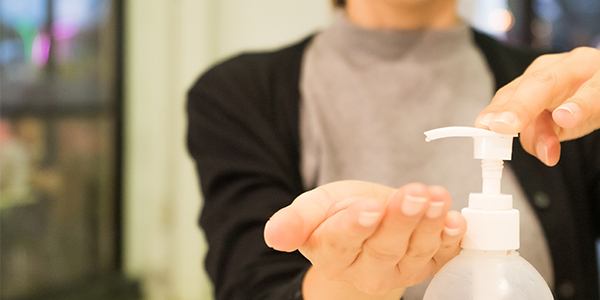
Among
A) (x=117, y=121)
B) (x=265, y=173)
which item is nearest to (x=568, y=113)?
(x=265, y=173)

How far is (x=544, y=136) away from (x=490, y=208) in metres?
0.10

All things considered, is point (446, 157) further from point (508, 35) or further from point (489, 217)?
point (508, 35)

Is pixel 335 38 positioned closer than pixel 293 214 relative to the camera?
No

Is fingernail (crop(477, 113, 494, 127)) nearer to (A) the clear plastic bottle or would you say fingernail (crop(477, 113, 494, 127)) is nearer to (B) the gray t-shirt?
(A) the clear plastic bottle

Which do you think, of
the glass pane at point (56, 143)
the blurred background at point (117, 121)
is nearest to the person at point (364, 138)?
the blurred background at point (117, 121)

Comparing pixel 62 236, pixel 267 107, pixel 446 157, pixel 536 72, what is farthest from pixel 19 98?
pixel 536 72

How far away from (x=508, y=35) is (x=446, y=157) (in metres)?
1.38

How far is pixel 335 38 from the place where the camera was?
2.56ft

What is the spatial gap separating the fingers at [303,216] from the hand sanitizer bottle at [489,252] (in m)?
0.05

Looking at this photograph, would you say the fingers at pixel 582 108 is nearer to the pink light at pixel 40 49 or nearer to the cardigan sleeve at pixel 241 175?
the cardigan sleeve at pixel 241 175

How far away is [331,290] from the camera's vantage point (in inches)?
15.7

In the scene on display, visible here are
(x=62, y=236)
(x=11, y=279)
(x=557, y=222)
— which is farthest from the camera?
(x=62, y=236)

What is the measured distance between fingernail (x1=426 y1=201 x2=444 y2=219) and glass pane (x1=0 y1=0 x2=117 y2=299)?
1.50 meters

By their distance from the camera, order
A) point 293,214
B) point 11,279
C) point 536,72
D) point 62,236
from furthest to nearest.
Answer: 1. point 62,236
2. point 11,279
3. point 536,72
4. point 293,214
